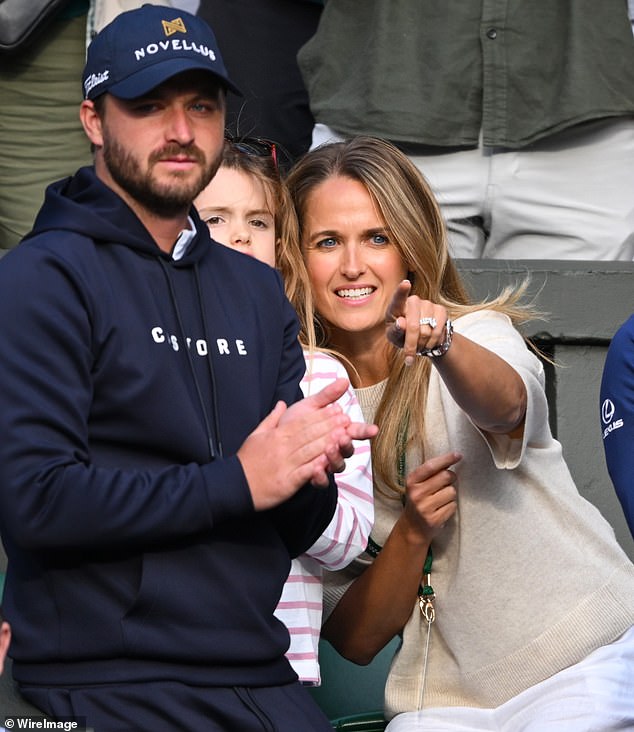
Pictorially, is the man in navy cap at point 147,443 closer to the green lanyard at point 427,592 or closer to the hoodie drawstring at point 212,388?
the hoodie drawstring at point 212,388

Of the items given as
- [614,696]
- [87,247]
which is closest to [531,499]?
[614,696]

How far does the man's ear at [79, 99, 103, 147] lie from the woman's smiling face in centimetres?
100

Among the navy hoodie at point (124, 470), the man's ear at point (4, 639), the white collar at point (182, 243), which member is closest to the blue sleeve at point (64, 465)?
the navy hoodie at point (124, 470)

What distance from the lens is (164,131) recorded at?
257 centimetres

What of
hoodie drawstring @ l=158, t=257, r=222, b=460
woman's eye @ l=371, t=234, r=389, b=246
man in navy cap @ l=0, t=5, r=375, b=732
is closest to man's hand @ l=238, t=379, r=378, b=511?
man in navy cap @ l=0, t=5, r=375, b=732

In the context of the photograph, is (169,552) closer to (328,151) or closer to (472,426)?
(472,426)

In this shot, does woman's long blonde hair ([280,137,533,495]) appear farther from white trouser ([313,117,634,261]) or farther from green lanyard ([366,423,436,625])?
white trouser ([313,117,634,261])

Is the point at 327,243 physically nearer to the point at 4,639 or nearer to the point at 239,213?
the point at 239,213

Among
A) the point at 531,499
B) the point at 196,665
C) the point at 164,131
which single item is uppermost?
the point at 164,131

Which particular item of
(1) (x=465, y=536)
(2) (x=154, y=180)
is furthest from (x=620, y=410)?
(2) (x=154, y=180)

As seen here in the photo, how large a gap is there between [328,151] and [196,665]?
1.67 metres

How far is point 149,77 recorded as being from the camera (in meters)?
2.53

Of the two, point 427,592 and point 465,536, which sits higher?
point 465,536

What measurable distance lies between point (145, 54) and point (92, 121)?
6.5 inches
